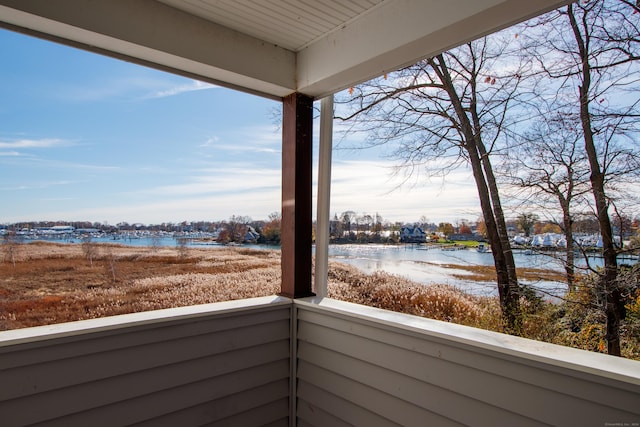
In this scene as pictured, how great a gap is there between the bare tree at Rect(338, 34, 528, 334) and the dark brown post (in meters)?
0.32

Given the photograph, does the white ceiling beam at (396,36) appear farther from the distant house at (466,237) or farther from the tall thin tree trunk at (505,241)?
the distant house at (466,237)

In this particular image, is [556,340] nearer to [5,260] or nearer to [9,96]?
[5,260]

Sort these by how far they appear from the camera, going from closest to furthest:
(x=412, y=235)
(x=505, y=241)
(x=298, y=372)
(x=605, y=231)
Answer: (x=605, y=231) < (x=505, y=241) < (x=412, y=235) < (x=298, y=372)

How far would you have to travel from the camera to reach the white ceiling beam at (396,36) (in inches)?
56.8

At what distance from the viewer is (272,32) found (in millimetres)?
2104

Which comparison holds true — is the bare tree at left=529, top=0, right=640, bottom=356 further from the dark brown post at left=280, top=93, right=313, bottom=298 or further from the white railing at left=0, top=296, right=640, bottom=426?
the dark brown post at left=280, top=93, right=313, bottom=298

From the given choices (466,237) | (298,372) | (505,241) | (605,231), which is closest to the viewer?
(605,231)

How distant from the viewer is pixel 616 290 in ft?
4.94

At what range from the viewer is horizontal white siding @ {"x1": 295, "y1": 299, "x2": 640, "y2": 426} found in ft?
A: 3.93

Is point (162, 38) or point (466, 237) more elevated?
point (162, 38)

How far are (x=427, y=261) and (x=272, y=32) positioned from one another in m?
1.58

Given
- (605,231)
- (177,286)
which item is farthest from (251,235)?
(605,231)

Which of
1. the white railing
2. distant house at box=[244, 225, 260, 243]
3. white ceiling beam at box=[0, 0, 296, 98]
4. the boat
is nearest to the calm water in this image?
the boat

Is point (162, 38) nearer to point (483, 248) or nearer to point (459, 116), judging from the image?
point (459, 116)
